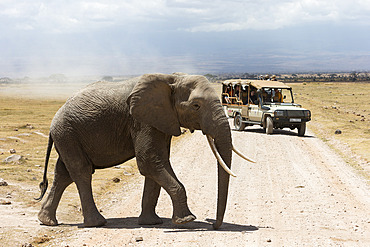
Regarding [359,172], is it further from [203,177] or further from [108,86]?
[108,86]

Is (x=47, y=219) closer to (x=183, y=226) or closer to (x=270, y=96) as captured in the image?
(x=183, y=226)

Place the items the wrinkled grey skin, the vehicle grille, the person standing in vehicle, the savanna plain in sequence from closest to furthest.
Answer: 1. the savanna plain
2. the wrinkled grey skin
3. the vehicle grille
4. the person standing in vehicle

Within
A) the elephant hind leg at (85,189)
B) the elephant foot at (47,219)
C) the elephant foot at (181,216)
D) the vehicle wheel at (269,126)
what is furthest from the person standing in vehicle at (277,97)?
the elephant foot at (181,216)

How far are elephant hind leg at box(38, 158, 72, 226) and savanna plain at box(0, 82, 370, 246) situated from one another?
0.21 m

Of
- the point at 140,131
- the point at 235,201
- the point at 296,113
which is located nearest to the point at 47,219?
the point at 140,131

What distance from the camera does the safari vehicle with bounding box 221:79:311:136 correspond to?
21641 millimetres

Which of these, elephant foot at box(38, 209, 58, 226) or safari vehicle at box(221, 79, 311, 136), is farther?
safari vehicle at box(221, 79, 311, 136)

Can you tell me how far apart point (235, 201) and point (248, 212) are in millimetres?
930

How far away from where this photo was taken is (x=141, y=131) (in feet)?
26.9

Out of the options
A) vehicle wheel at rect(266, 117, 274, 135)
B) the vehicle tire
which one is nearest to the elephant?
vehicle wheel at rect(266, 117, 274, 135)

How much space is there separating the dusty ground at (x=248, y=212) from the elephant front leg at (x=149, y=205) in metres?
0.24

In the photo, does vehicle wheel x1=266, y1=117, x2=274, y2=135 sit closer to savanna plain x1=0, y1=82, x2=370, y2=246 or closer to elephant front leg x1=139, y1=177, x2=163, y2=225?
savanna plain x1=0, y1=82, x2=370, y2=246

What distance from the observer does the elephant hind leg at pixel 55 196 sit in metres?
9.07

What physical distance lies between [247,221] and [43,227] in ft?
11.8
